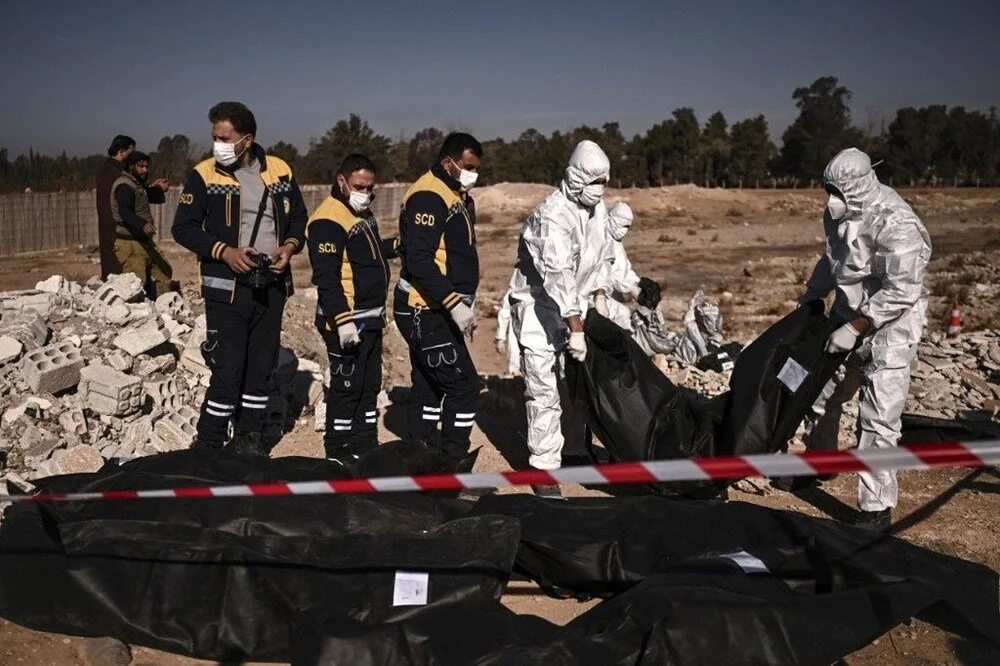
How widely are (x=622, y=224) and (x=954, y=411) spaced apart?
9.52ft

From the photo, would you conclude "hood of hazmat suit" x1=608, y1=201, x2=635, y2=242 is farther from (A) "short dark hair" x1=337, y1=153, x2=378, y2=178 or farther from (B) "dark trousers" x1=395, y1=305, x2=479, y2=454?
(A) "short dark hair" x1=337, y1=153, x2=378, y2=178

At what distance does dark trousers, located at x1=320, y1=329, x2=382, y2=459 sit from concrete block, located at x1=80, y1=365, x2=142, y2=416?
1483 mm

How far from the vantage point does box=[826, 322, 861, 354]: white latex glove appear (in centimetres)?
478

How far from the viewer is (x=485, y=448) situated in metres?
6.52

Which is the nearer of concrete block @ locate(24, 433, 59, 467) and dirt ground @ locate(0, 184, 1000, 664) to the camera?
dirt ground @ locate(0, 184, 1000, 664)

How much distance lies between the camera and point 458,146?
5.35 meters

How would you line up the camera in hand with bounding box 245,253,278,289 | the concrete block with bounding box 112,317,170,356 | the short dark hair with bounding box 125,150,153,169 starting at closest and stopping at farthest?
1. the camera in hand with bounding box 245,253,278,289
2. the concrete block with bounding box 112,317,170,356
3. the short dark hair with bounding box 125,150,153,169

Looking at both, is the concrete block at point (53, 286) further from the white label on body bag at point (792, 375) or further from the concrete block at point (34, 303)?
the white label on body bag at point (792, 375)

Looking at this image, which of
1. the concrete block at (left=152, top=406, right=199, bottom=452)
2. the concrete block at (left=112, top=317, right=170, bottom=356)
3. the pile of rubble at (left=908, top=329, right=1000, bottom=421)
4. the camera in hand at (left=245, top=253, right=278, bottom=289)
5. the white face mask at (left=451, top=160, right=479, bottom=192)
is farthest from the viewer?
the pile of rubble at (left=908, top=329, right=1000, bottom=421)

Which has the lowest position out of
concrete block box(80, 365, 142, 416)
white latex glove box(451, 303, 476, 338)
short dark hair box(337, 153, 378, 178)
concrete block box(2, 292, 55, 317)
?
concrete block box(80, 365, 142, 416)

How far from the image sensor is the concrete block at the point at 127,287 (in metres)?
7.70

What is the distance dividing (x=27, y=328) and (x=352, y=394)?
2733mm

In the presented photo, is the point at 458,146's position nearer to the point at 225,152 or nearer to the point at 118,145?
the point at 225,152

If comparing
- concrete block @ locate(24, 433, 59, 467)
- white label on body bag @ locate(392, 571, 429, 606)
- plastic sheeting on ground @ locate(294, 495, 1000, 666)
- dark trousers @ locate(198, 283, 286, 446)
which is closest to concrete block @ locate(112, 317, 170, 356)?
concrete block @ locate(24, 433, 59, 467)
